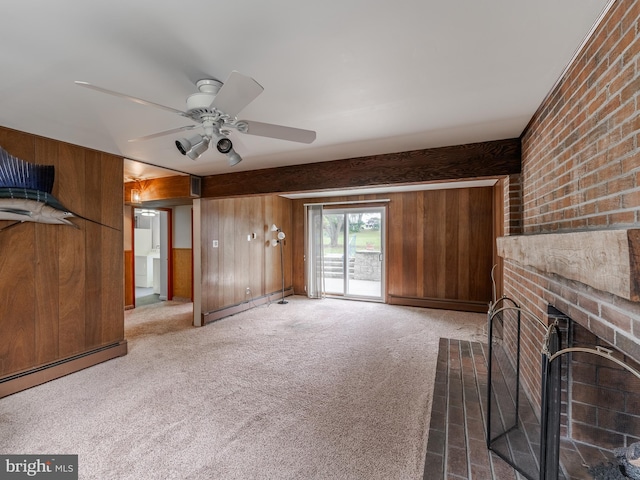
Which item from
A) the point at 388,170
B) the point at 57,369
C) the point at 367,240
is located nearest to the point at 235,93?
the point at 388,170

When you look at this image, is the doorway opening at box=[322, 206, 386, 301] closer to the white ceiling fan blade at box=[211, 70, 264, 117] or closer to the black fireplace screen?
the black fireplace screen

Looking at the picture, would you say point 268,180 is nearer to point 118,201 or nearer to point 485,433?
point 118,201

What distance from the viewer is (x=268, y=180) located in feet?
13.1

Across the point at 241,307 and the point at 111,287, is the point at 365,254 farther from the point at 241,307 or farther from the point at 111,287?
the point at 111,287

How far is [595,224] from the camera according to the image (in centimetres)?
135

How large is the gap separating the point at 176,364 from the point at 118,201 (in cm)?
195

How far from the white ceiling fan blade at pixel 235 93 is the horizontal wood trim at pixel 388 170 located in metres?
2.03

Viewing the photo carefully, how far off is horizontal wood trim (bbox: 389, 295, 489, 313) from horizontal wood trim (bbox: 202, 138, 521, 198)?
327cm

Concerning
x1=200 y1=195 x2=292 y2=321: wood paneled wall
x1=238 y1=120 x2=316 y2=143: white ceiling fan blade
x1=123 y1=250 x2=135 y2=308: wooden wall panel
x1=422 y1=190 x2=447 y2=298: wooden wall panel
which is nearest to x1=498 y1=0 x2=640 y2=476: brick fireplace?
x1=238 y1=120 x2=316 y2=143: white ceiling fan blade

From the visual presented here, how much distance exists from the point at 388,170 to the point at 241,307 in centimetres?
365

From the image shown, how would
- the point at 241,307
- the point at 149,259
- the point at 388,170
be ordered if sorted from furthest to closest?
the point at 149,259, the point at 241,307, the point at 388,170

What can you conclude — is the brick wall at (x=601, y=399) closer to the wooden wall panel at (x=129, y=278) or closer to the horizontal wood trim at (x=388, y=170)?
the horizontal wood trim at (x=388, y=170)

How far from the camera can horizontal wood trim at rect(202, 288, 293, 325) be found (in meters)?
4.70

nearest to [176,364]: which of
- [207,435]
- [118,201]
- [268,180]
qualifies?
[207,435]
